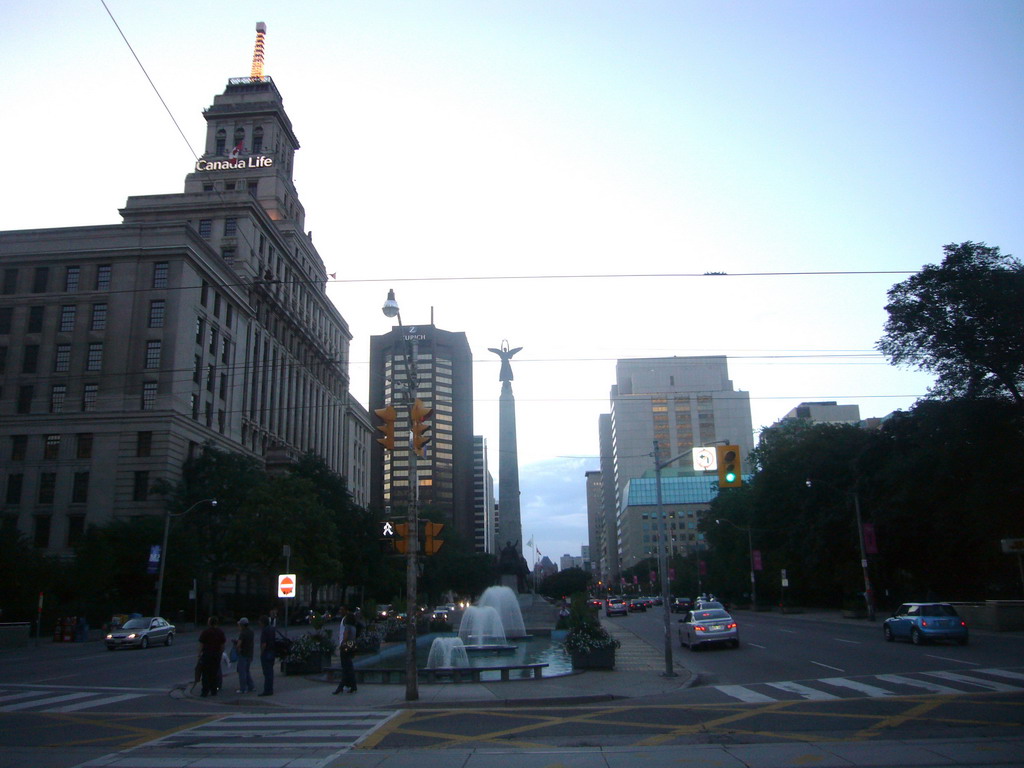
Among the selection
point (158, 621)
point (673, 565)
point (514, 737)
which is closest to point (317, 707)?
point (514, 737)

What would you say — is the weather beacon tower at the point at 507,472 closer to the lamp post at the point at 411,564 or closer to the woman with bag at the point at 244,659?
the woman with bag at the point at 244,659

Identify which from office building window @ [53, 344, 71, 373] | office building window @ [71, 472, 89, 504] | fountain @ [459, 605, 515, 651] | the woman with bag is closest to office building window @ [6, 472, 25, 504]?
office building window @ [71, 472, 89, 504]

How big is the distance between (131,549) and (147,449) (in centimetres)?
1035

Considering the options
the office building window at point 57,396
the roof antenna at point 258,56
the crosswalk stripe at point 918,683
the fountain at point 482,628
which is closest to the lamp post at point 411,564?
the crosswalk stripe at point 918,683

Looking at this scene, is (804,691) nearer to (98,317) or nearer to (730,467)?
(730,467)

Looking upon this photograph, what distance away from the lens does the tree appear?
127 feet

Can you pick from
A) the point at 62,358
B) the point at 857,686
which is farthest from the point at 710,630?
the point at 62,358

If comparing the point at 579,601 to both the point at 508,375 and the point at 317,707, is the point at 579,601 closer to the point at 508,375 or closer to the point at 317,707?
the point at 317,707

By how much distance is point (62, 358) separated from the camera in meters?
64.1

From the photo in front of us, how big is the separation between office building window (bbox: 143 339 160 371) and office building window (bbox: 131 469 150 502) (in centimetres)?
851

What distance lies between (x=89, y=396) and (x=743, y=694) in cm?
6010

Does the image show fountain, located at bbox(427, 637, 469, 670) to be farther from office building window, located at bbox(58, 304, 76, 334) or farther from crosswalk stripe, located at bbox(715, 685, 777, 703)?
office building window, located at bbox(58, 304, 76, 334)

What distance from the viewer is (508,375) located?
184 feet

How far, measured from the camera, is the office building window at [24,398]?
2491 inches
